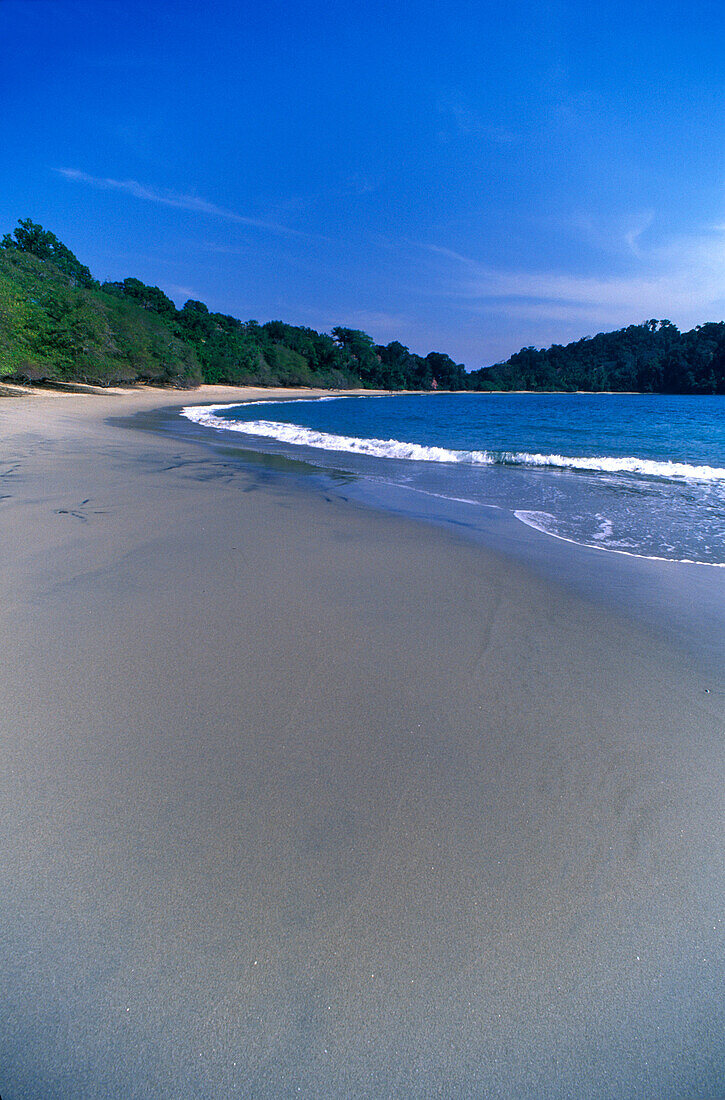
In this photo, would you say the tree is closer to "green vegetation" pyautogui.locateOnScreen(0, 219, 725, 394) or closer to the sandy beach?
"green vegetation" pyautogui.locateOnScreen(0, 219, 725, 394)

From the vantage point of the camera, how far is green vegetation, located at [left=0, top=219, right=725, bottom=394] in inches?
1233

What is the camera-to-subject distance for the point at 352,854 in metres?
1.58

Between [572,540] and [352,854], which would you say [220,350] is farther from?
[352,854]

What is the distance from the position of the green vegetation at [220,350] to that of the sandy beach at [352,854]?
86.4 feet

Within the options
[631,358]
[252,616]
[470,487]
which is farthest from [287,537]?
[631,358]

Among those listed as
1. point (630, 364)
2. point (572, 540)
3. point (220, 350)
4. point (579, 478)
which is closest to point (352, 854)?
point (572, 540)

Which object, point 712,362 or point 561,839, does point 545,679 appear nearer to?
point 561,839

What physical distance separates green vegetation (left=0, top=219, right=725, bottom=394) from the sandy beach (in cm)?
2634

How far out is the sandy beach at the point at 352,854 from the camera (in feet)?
3.71

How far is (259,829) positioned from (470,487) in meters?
7.69

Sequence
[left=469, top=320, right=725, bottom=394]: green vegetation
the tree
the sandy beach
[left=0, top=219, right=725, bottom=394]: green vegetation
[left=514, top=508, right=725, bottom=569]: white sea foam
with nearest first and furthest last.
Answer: the sandy beach → [left=514, top=508, right=725, bottom=569]: white sea foam → [left=0, top=219, right=725, bottom=394]: green vegetation → the tree → [left=469, top=320, right=725, bottom=394]: green vegetation

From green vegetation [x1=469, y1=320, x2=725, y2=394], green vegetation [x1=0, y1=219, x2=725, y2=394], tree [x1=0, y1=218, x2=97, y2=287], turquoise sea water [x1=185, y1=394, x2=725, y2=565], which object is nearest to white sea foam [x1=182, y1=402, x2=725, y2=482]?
turquoise sea water [x1=185, y1=394, x2=725, y2=565]

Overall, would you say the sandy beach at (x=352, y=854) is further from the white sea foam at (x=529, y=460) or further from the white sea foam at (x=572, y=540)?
the white sea foam at (x=529, y=460)

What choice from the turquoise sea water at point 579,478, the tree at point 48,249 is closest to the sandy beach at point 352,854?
the turquoise sea water at point 579,478
